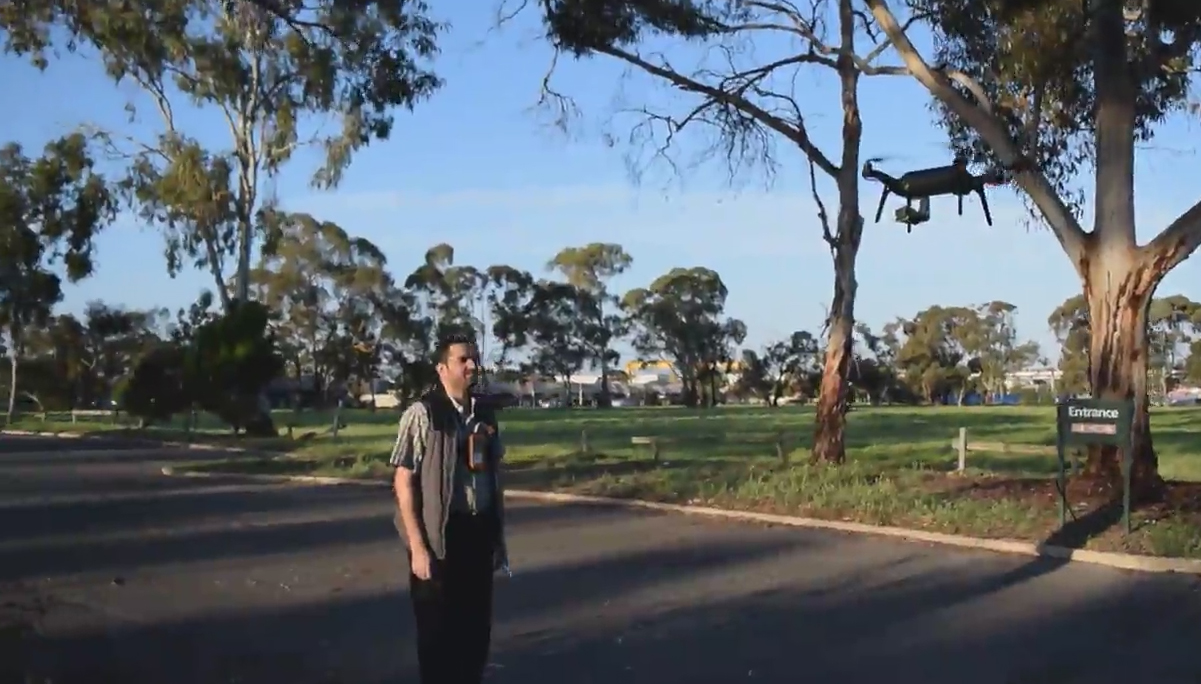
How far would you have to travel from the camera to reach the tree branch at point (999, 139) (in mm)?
15109

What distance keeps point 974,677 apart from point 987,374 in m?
98.8

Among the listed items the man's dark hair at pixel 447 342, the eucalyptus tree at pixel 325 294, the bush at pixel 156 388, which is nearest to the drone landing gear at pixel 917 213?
the man's dark hair at pixel 447 342

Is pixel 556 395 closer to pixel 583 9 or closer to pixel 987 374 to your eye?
pixel 987 374

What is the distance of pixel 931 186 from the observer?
16.5m

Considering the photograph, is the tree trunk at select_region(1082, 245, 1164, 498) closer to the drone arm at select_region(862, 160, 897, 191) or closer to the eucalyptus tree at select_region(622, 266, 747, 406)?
the drone arm at select_region(862, 160, 897, 191)

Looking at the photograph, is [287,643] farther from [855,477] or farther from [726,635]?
[855,477]

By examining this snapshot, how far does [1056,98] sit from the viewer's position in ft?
55.4

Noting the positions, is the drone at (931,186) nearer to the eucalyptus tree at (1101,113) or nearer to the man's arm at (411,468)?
the eucalyptus tree at (1101,113)

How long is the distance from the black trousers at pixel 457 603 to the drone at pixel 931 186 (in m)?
11.4

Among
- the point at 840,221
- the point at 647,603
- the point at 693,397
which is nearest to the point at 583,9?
the point at 840,221

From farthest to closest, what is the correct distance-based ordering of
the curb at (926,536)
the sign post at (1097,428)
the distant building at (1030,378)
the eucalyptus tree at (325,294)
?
the distant building at (1030,378)
the eucalyptus tree at (325,294)
the sign post at (1097,428)
the curb at (926,536)

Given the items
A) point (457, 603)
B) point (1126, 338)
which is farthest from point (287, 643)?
point (1126, 338)

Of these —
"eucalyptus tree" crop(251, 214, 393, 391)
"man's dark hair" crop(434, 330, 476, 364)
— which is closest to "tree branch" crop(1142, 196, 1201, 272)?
"man's dark hair" crop(434, 330, 476, 364)

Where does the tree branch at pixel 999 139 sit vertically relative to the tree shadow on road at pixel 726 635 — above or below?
above
